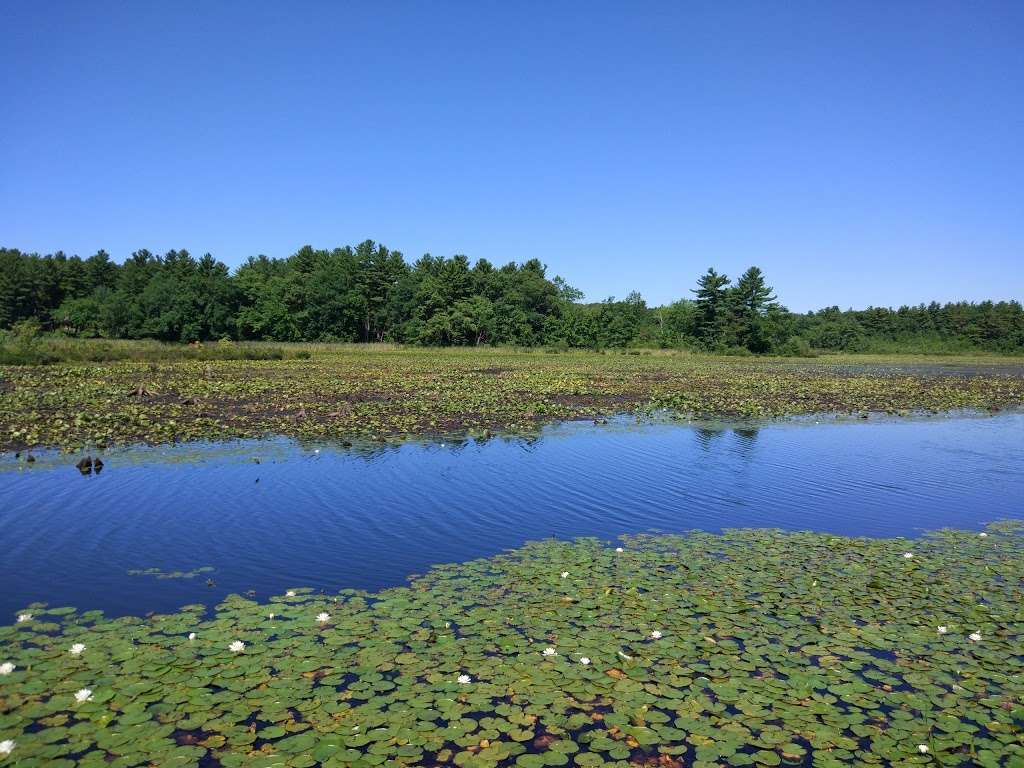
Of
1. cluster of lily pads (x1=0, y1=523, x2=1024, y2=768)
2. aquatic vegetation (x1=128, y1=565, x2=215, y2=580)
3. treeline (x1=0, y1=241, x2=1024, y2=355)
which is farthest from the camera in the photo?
treeline (x1=0, y1=241, x2=1024, y2=355)

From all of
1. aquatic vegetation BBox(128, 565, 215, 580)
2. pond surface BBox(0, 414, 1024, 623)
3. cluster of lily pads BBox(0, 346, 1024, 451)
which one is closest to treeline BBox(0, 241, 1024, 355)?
cluster of lily pads BBox(0, 346, 1024, 451)

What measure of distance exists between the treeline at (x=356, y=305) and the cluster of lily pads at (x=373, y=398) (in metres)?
33.7

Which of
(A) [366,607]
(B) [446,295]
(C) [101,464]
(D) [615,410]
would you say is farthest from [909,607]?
(B) [446,295]

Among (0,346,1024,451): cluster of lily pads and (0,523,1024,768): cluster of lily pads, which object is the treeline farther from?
(0,523,1024,768): cluster of lily pads

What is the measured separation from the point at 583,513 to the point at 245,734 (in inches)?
308

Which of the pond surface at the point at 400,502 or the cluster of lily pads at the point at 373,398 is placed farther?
the cluster of lily pads at the point at 373,398

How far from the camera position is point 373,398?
27.1 metres

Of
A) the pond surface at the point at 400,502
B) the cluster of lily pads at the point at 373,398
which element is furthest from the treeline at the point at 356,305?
the pond surface at the point at 400,502

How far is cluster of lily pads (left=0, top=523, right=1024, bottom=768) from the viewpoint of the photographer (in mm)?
5008

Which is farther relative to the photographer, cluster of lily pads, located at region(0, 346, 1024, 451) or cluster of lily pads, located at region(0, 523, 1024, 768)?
cluster of lily pads, located at region(0, 346, 1024, 451)

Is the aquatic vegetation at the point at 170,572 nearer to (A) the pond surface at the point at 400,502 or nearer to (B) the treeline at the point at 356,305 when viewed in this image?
(A) the pond surface at the point at 400,502

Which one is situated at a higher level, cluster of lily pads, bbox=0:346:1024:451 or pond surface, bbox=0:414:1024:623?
cluster of lily pads, bbox=0:346:1024:451

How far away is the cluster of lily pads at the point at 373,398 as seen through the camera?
771 inches

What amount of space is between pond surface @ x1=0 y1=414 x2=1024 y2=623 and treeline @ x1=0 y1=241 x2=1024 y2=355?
62.1 m
